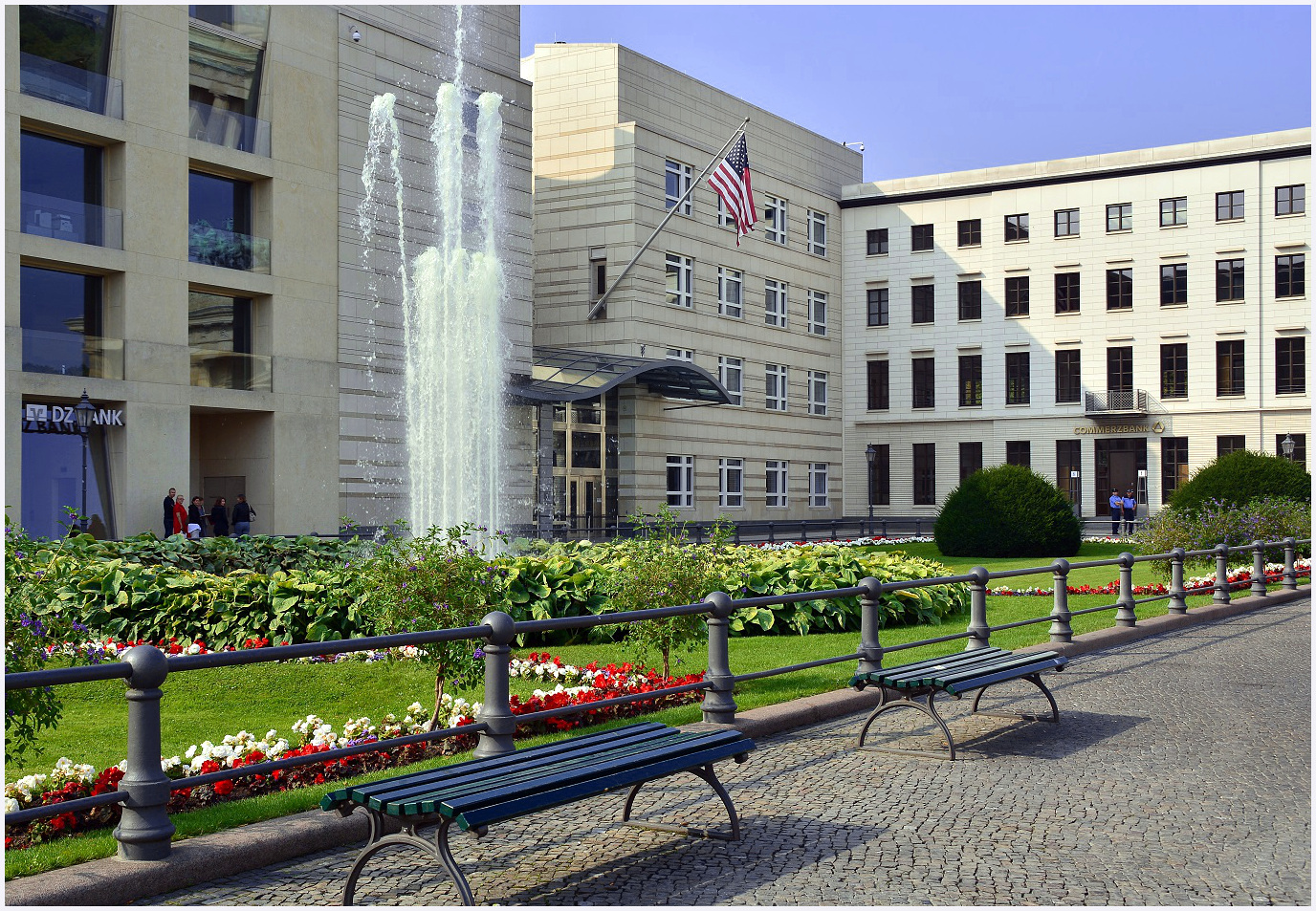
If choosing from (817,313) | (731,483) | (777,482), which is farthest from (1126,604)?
(817,313)

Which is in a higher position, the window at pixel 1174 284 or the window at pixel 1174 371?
the window at pixel 1174 284

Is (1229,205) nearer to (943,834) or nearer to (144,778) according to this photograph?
(943,834)

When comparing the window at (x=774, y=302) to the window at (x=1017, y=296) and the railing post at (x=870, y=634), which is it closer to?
the window at (x=1017, y=296)

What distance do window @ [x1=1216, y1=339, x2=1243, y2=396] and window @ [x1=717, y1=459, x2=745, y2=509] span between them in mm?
22311

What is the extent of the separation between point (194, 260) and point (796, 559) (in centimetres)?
2202

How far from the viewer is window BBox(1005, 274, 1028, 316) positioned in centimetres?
6209

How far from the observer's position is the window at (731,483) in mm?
53875

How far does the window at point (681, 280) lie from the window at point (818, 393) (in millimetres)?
12004

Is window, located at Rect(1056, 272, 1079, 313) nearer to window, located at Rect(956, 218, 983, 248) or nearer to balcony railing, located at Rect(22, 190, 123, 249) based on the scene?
window, located at Rect(956, 218, 983, 248)

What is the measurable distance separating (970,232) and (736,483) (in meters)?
19.1

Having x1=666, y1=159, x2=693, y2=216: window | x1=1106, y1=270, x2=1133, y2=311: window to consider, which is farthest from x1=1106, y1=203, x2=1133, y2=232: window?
x1=666, y1=159, x2=693, y2=216: window

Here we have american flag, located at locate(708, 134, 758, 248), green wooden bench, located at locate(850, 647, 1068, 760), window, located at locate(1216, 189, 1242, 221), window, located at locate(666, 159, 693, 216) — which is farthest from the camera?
window, located at locate(1216, 189, 1242, 221)

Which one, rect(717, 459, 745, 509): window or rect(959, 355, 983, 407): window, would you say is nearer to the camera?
rect(717, 459, 745, 509): window

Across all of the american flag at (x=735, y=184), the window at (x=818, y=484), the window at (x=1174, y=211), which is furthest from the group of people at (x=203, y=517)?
the window at (x=1174, y=211)
